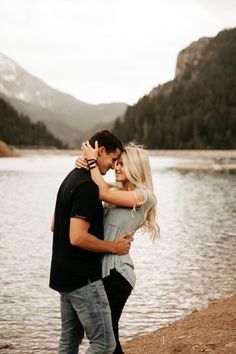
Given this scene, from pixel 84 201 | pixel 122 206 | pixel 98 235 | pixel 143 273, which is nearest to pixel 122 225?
pixel 122 206

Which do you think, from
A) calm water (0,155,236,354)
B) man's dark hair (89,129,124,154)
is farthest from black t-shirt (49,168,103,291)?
calm water (0,155,236,354)

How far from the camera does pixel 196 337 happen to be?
675cm

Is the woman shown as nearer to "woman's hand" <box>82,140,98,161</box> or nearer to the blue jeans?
"woman's hand" <box>82,140,98,161</box>

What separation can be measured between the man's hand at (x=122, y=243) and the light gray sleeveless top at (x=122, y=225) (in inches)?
1.9

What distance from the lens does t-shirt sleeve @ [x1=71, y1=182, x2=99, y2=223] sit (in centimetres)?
424

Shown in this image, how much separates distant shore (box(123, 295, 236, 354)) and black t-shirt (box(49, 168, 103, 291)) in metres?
2.29

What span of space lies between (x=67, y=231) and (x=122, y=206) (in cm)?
49

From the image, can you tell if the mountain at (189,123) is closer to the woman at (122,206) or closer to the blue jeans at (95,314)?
the woman at (122,206)

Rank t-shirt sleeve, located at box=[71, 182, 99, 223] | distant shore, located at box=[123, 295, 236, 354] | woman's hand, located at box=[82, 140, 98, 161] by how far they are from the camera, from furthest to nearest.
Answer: distant shore, located at box=[123, 295, 236, 354], woman's hand, located at box=[82, 140, 98, 161], t-shirt sleeve, located at box=[71, 182, 99, 223]

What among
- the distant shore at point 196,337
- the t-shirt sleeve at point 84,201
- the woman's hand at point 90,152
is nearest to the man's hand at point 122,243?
the t-shirt sleeve at point 84,201

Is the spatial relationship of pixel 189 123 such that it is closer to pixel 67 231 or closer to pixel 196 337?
pixel 196 337

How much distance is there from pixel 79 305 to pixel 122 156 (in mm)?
1144

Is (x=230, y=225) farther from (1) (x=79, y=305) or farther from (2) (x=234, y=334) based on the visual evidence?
(1) (x=79, y=305)

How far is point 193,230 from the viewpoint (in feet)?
63.9
